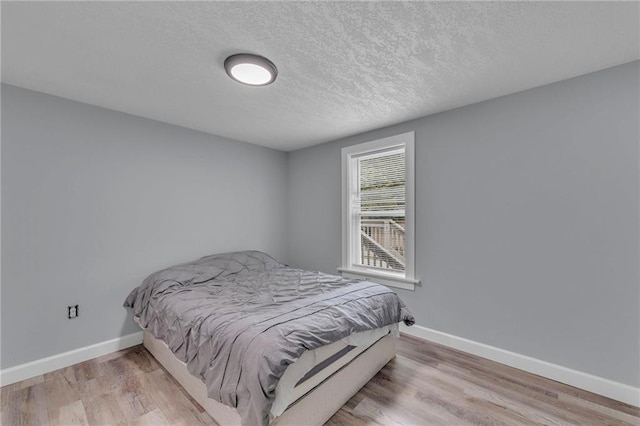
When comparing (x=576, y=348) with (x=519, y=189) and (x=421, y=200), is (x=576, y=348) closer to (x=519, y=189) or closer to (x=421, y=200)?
(x=519, y=189)

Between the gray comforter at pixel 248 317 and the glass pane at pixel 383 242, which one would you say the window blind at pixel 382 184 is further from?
the gray comforter at pixel 248 317

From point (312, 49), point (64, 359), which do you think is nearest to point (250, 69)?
point (312, 49)

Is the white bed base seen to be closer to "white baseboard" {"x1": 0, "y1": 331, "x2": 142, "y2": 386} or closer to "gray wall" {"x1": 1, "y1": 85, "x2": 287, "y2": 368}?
"white baseboard" {"x1": 0, "y1": 331, "x2": 142, "y2": 386}

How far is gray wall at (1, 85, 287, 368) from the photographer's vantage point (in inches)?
84.9

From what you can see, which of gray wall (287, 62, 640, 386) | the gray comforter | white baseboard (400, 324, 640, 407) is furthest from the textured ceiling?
white baseboard (400, 324, 640, 407)

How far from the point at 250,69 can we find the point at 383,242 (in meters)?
2.34

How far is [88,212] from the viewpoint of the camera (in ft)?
8.12

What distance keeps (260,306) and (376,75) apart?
1.90 metres

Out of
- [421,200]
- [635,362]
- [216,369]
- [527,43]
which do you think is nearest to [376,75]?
[527,43]

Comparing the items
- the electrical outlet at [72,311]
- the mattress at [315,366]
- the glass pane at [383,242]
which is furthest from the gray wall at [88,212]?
the mattress at [315,366]

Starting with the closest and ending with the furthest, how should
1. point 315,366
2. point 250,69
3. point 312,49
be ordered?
point 315,366
point 312,49
point 250,69

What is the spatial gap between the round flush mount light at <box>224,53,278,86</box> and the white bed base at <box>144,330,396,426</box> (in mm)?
2074

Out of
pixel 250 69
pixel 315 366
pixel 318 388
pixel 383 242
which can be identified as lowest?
pixel 318 388

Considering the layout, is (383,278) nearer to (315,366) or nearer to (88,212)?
(315,366)
